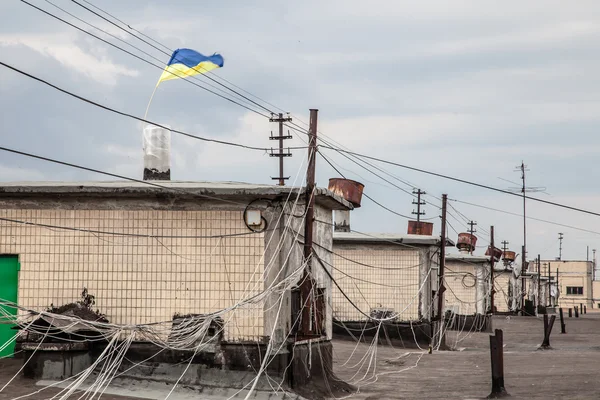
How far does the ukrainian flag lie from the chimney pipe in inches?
75.7

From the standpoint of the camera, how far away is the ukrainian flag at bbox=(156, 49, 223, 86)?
19078 mm

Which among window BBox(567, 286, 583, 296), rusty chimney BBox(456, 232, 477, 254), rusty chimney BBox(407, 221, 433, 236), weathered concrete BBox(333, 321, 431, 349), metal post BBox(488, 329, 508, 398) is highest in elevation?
rusty chimney BBox(407, 221, 433, 236)

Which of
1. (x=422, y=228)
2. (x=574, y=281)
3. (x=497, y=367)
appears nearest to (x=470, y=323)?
(x=422, y=228)

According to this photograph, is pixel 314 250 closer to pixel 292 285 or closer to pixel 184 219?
pixel 292 285

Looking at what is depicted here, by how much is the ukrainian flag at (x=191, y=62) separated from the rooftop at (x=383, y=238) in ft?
46.8

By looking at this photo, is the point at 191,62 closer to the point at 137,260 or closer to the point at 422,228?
the point at 137,260

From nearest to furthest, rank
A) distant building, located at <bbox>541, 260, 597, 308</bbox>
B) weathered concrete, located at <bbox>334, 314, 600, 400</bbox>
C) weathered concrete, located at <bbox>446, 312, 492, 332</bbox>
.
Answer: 1. weathered concrete, located at <bbox>334, 314, 600, 400</bbox>
2. weathered concrete, located at <bbox>446, 312, 492, 332</bbox>
3. distant building, located at <bbox>541, 260, 597, 308</bbox>

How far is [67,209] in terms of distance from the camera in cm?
1827

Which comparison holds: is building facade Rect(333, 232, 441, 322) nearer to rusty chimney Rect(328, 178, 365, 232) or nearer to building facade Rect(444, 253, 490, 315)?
rusty chimney Rect(328, 178, 365, 232)

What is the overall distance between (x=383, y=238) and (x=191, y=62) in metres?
15.0

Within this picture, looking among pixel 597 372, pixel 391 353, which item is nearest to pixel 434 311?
pixel 391 353

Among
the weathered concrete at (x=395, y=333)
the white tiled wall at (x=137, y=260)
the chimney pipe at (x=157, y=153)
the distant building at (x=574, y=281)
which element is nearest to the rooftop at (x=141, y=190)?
the white tiled wall at (x=137, y=260)

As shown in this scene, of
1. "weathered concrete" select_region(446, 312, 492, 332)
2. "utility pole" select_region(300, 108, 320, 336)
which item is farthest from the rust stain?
"weathered concrete" select_region(446, 312, 492, 332)

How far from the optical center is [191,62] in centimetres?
1911
